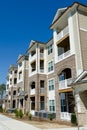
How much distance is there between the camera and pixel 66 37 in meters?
21.4

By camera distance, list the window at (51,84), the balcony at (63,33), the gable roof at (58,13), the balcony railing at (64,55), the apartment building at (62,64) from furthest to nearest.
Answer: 1. the window at (51,84)
2. the gable roof at (58,13)
3. the balcony at (63,33)
4. the balcony railing at (64,55)
5. the apartment building at (62,64)

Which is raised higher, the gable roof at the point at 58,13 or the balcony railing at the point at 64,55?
the gable roof at the point at 58,13

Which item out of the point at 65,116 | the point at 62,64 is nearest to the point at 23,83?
the point at 62,64

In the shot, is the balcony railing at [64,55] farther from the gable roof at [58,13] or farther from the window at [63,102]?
the gable roof at [58,13]

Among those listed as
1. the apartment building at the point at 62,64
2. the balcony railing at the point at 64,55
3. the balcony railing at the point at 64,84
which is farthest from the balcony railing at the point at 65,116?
the balcony railing at the point at 64,55

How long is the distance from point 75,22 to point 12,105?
35.0 metres


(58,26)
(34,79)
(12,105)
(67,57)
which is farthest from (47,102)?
(12,105)

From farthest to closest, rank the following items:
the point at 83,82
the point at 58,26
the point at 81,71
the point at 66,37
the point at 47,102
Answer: the point at 47,102 → the point at 58,26 → the point at 66,37 → the point at 81,71 → the point at 83,82

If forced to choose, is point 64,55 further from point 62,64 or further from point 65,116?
point 65,116

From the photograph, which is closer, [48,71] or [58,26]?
[58,26]

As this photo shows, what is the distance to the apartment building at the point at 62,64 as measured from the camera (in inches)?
747

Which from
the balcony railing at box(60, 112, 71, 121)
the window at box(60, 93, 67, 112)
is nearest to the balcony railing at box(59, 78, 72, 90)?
the window at box(60, 93, 67, 112)

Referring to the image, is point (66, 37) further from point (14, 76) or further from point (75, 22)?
point (14, 76)

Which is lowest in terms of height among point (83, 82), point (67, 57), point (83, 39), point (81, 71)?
point (83, 82)
